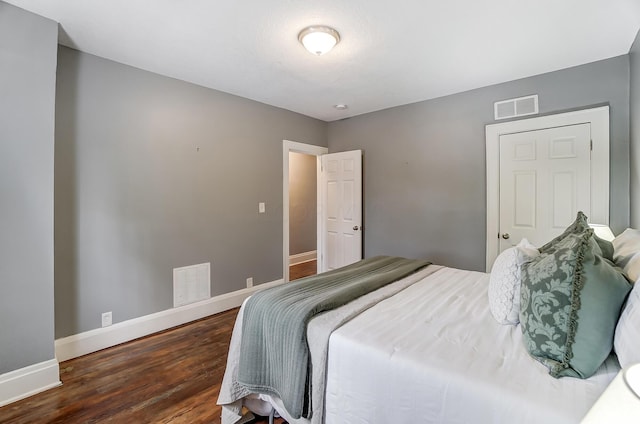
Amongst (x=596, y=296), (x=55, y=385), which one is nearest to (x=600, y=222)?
(x=596, y=296)

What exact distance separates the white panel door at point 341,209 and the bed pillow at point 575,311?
121 inches

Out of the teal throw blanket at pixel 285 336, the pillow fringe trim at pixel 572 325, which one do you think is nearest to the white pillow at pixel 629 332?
the pillow fringe trim at pixel 572 325

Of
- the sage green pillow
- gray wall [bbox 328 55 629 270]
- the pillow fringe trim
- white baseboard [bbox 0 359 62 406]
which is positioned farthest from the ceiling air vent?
white baseboard [bbox 0 359 62 406]

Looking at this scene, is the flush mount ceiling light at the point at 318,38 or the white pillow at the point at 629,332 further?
the flush mount ceiling light at the point at 318,38

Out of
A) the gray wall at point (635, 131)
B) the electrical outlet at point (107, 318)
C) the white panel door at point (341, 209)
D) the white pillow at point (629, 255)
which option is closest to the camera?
the white pillow at point (629, 255)

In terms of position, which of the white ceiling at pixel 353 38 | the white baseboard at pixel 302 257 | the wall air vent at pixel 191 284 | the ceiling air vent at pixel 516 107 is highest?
the white ceiling at pixel 353 38

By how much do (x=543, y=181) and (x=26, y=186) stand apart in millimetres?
4304

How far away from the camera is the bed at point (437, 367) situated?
95cm

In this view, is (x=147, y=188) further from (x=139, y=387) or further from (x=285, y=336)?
(x=285, y=336)

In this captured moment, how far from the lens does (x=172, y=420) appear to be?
1707 millimetres

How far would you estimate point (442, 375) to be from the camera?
42.6 inches

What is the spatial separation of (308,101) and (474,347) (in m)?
3.28

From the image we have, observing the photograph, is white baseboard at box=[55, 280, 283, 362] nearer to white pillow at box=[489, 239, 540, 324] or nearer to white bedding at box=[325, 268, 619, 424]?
white bedding at box=[325, 268, 619, 424]

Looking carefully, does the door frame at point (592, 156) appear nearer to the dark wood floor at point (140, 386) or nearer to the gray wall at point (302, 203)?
the dark wood floor at point (140, 386)
